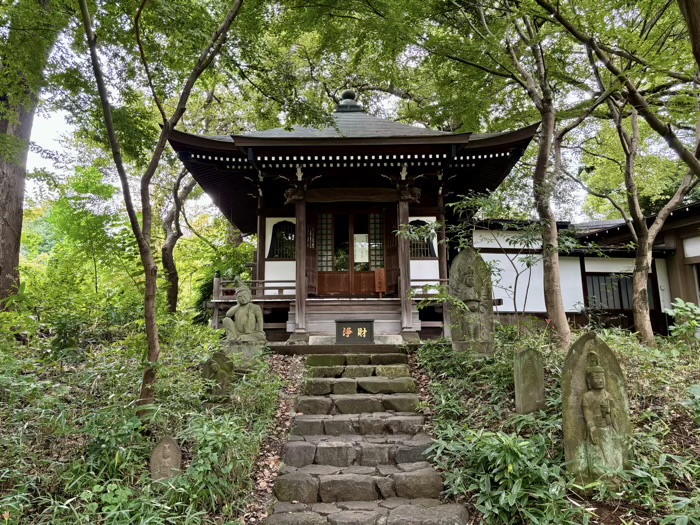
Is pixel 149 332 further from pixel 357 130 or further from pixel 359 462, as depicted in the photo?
pixel 357 130

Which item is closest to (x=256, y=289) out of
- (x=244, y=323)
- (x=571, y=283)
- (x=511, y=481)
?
(x=244, y=323)

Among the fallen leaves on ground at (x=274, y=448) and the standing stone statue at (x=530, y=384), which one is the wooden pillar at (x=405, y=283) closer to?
the fallen leaves on ground at (x=274, y=448)

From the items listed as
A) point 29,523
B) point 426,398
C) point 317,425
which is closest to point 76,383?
point 29,523

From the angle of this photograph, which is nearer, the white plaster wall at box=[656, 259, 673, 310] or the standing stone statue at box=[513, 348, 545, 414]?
the standing stone statue at box=[513, 348, 545, 414]

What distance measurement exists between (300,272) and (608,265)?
10038mm

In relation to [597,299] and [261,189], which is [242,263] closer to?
[261,189]

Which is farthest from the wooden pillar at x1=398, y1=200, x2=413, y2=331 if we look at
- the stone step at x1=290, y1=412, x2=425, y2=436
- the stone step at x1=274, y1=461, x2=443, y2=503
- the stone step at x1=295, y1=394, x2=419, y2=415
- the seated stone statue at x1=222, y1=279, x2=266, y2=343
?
the stone step at x1=274, y1=461, x2=443, y2=503

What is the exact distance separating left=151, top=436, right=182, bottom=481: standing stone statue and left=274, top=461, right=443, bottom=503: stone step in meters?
0.92

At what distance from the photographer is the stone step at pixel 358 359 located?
7.04m

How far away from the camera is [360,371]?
21.6 feet

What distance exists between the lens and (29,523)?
10.3 feet

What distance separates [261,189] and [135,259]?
14.8ft

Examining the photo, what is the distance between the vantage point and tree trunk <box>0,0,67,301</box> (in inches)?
188

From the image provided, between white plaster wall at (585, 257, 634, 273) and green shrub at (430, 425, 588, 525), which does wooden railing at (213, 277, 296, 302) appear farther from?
white plaster wall at (585, 257, 634, 273)
